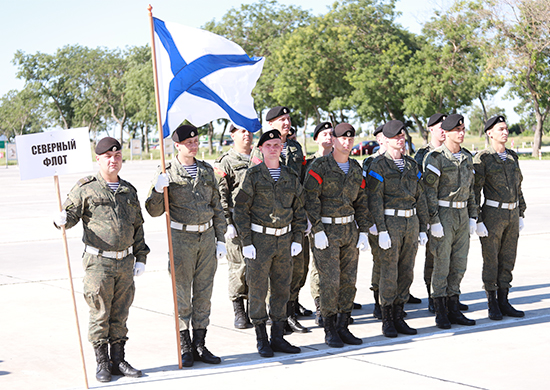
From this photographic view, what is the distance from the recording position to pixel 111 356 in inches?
A: 226

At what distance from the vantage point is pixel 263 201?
6.28 metres

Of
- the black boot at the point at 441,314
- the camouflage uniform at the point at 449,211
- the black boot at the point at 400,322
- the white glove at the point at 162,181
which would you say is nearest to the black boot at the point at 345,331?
the black boot at the point at 400,322

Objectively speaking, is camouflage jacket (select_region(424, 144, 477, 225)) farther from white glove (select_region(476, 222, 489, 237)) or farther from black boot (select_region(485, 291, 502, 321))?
black boot (select_region(485, 291, 502, 321))

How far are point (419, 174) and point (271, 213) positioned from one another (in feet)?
5.90

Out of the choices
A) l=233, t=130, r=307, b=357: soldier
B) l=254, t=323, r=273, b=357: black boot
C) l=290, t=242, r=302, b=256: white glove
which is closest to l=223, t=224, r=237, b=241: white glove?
l=233, t=130, r=307, b=357: soldier

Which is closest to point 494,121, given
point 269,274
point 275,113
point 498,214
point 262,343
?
point 498,214

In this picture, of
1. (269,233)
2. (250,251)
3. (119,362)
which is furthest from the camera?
(269,233)

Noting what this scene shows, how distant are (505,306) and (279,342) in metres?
2.82

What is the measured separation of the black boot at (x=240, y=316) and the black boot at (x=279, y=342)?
0.95 m

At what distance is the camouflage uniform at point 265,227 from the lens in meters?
6.26

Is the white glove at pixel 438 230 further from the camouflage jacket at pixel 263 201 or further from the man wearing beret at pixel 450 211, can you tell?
the camouflage jacket at pixel 263 201

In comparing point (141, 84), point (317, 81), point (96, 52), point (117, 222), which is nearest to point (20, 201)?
point (117, 222)

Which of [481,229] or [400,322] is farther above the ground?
[481,229]

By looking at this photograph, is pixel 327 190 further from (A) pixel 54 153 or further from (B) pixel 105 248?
(A) pixel 54 153
